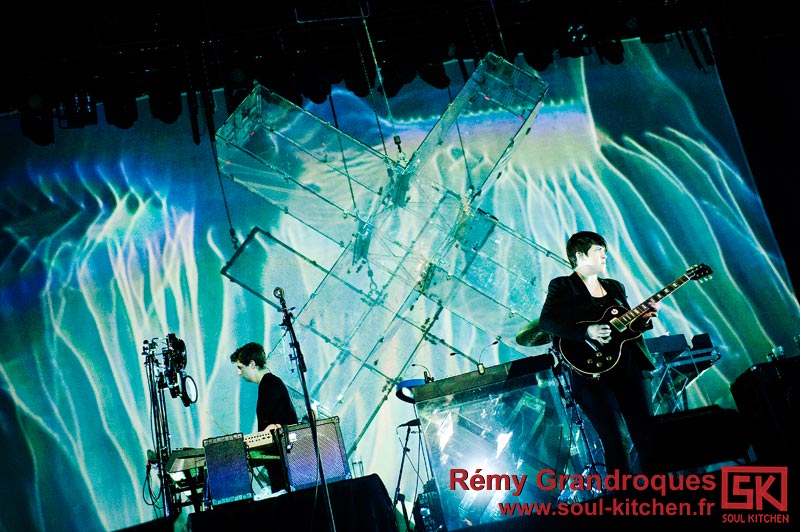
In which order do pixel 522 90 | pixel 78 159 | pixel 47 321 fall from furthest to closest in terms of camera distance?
1. pixel 78 159
2. pixel 47 321
3. pixel 522 90

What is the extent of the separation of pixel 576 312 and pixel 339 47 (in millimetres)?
4075

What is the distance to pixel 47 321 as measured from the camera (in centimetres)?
636

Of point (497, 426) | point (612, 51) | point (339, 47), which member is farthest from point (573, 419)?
point (612, 51)

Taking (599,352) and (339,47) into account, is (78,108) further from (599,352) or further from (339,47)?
(599,352)

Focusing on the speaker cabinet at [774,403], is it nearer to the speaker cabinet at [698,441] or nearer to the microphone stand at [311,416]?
the speaker cabinet at [698,441]

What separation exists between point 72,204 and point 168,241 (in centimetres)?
96

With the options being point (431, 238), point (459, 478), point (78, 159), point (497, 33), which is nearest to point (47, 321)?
point (78, 159)

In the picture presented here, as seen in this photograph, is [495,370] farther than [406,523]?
No

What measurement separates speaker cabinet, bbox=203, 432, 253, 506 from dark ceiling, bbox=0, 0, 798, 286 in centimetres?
356

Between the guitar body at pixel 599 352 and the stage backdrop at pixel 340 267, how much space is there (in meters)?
1.76

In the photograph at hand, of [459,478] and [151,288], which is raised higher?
[151,288]

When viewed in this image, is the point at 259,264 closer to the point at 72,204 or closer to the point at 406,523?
the point at 72,204

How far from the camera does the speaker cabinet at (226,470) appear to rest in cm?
394

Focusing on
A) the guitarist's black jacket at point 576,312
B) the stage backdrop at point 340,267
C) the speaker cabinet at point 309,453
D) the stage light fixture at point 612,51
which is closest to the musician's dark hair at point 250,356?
the stage backdrop at point 340,267
